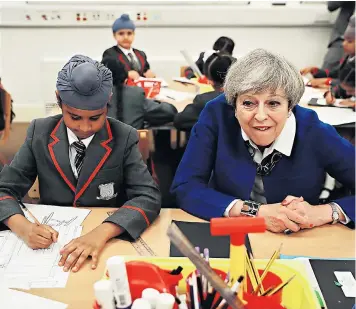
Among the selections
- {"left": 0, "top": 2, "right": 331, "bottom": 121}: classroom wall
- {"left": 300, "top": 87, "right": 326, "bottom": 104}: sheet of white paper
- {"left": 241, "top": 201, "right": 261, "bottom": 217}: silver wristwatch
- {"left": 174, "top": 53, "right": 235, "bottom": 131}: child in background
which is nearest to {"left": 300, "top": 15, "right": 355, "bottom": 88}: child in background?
{"left": 300, "top": 87, "right": 326, "bottom": 104}: sheet of white paper

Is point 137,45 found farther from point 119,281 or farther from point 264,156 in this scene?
point 119,281

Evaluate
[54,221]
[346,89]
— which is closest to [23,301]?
[54,221]

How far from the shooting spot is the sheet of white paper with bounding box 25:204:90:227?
1.21 meters

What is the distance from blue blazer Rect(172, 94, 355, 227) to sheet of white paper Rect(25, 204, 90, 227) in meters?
0.30

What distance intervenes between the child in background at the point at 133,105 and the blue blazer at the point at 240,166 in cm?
73

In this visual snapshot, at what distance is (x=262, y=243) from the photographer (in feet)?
3.72

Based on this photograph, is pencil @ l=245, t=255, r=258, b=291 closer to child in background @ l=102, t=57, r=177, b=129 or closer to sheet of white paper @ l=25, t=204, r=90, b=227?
sheet of white paper @ l=25, t=204, r=90, b=227

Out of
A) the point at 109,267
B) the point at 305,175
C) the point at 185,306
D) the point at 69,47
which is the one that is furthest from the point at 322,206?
the point at 69,47

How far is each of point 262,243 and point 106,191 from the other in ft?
1.67

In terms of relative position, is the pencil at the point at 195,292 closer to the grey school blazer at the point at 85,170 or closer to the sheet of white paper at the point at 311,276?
the sheet of white paper at the point at 311,276

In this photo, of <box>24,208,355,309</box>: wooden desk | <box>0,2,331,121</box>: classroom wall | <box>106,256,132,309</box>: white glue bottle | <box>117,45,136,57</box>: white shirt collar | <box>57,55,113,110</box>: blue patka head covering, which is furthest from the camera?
<box>0,2,331,121</box>: classroom wall

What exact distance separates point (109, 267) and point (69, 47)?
12.2 feet

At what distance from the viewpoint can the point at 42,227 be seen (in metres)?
1.13

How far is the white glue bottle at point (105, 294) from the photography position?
0.62 meters
